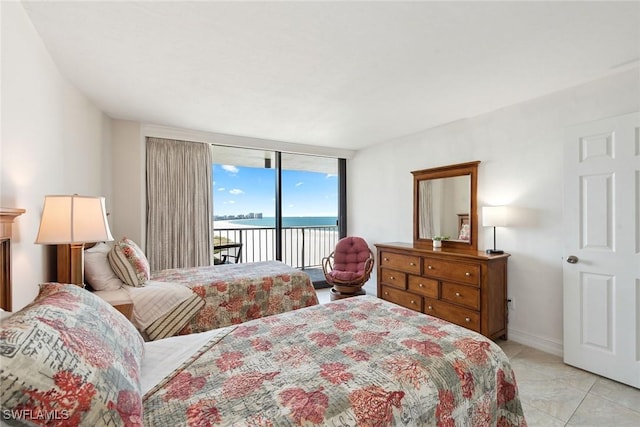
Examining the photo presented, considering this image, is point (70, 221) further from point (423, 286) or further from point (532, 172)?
point (532, 172)

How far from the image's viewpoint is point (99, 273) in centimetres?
238

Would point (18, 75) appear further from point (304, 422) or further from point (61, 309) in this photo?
point (304, 422)

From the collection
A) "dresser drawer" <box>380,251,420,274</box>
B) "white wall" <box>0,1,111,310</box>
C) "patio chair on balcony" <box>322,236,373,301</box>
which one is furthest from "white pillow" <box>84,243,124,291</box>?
"dresser drawer" <box>380,251,420,274</box>

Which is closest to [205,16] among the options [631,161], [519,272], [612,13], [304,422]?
[304,422]

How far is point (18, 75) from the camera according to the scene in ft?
5.19

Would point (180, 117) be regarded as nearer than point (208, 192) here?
Yes

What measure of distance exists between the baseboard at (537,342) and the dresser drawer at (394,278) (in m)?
1.20

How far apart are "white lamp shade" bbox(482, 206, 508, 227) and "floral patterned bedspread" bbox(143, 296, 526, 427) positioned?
1.78m

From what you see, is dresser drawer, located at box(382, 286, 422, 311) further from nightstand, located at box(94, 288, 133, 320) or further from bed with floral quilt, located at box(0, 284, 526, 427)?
nightstand, located at box(94, 288, 133, 320)

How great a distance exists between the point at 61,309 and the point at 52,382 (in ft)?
1.13

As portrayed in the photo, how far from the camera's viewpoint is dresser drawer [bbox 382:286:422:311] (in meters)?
3.61

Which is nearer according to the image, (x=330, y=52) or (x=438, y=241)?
(x=330, y=52)

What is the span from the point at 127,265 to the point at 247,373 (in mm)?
1811

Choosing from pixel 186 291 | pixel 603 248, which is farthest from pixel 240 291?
pixel 603 248
